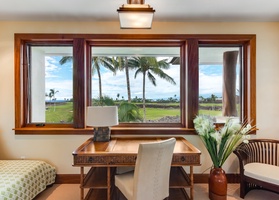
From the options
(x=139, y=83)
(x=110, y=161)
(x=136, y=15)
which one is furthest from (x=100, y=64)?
(x=110, y=161)

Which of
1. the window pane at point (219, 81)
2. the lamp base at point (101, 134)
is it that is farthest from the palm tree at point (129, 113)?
the window pane at point (219, 81)

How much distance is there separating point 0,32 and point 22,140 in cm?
170

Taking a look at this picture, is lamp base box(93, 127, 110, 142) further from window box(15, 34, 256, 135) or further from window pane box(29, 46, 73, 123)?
window pane box(29, 46, 73, 123)

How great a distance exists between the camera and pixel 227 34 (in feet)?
10.5

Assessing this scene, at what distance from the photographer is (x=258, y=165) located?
9.02 ft

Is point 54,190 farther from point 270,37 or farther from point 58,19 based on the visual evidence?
point 270,37

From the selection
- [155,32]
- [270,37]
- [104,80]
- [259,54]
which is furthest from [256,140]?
[104,80]

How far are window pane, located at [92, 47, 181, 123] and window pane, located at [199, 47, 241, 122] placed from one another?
413mm

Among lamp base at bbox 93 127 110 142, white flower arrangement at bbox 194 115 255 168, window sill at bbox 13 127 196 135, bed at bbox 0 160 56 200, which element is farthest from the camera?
window sill at bbox 13 127 196 135

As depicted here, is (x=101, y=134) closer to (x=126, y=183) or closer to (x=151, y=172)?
(x=126, y=183)

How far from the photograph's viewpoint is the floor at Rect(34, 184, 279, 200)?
273cm

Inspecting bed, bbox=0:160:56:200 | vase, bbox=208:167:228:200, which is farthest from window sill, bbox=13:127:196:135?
vase, bbox=208:167:228:200

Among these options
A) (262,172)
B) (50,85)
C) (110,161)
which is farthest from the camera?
(50,85)

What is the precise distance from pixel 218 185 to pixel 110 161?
1.43 meters
